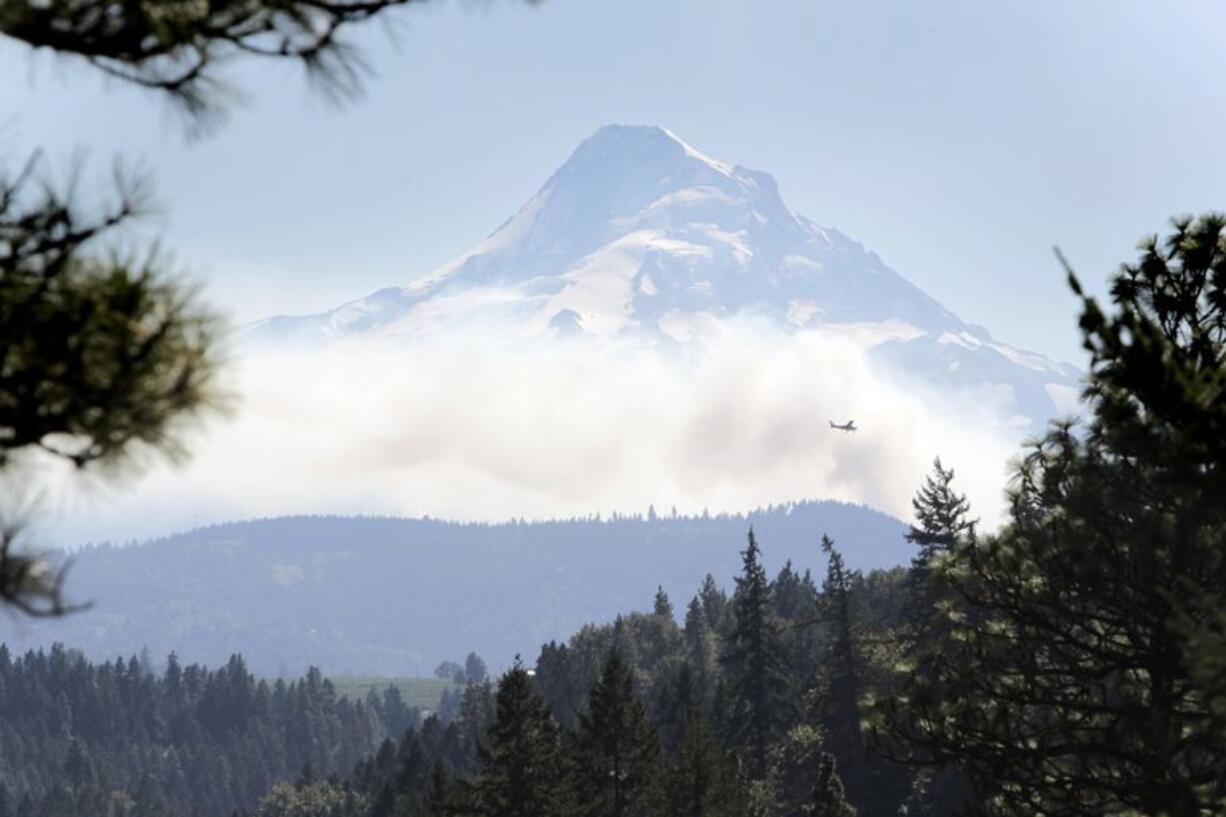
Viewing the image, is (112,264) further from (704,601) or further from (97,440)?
(704,601)

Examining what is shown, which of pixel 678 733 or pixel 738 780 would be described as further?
pixel 678 733

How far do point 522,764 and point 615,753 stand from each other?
467 cm

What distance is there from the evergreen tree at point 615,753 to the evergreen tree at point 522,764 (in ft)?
8.11

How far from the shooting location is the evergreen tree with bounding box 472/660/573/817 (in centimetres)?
4269

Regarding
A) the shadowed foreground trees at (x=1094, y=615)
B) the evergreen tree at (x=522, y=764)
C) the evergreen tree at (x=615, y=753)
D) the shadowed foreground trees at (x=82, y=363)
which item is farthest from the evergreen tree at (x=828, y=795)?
the shadowed foreground trees at (x=82, y=363)

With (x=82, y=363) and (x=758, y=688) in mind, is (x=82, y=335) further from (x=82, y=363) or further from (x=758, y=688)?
(x=758, y=688)

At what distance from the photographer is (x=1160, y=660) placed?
14.5 metres

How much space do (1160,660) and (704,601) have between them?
510 ft

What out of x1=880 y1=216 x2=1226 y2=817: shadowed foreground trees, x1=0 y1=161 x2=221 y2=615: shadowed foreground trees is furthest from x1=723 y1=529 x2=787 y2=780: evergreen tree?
x1=0 y1=161 x2=221 y2=615: shadowed foreground trees

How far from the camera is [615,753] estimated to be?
153 feet

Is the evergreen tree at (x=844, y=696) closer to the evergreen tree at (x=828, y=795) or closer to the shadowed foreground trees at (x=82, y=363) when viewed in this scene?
the evergreen tree at (x=828, y=795)

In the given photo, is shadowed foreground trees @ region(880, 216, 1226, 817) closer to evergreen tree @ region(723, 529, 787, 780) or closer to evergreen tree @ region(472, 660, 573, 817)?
evergreen tree @ region(472, 660, 573, 817)

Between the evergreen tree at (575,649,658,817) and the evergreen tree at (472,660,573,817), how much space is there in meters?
2.47

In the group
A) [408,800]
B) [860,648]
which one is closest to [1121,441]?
[860,648]
